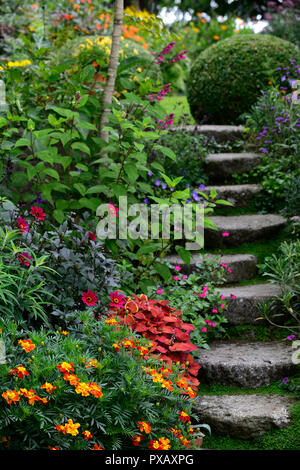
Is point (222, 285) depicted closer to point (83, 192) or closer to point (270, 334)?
point (270, 334)

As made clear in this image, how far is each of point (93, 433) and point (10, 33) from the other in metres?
8.19

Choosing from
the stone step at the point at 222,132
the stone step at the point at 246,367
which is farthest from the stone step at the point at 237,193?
the stone step at the point at 246,367

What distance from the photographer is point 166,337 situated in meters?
3.47

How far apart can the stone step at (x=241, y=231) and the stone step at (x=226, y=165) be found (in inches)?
33.6

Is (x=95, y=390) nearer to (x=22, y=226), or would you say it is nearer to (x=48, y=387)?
(x=48, y=387)

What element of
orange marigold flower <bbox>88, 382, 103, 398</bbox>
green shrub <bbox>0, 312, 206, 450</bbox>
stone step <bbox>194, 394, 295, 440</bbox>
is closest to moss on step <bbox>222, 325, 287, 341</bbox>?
stone step <bbox>194, 394, 295, 440</bbox>

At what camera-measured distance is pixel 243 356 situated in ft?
12.4

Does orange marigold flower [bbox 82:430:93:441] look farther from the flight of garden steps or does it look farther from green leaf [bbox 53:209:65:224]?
green leaf [bbox 53:209:65:224]

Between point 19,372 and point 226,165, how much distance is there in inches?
156

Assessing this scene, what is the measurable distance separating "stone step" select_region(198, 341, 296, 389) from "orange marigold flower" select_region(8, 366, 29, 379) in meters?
1.54


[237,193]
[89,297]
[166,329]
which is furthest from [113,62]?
[166,329]

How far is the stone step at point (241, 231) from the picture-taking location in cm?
503

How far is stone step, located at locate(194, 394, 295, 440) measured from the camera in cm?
323

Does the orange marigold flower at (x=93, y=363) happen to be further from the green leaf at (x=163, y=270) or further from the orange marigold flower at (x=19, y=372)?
the green leaf at (x=163, y=270)
